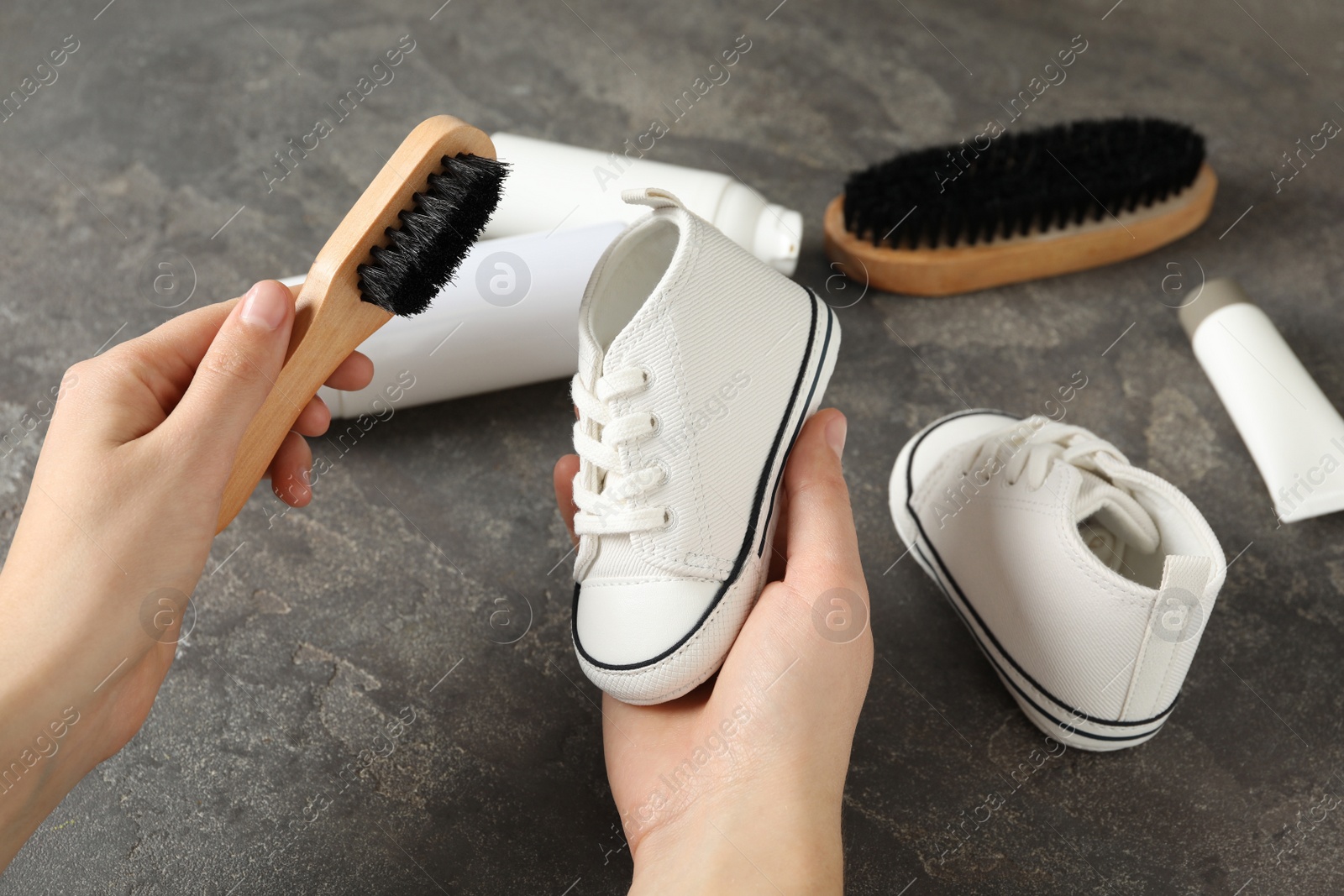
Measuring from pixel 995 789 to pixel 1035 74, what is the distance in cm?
134

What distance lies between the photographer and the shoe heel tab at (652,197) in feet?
3.16

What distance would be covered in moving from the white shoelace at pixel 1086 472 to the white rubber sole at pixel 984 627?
0.29 ft

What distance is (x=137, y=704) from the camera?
2.89 feet

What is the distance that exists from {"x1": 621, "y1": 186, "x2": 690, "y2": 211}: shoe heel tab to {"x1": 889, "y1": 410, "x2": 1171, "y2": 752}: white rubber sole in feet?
1.52

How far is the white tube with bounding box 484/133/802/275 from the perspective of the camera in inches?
51.7

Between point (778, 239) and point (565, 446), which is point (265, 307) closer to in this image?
point (565, 446)

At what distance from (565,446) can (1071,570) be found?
0.66 meters

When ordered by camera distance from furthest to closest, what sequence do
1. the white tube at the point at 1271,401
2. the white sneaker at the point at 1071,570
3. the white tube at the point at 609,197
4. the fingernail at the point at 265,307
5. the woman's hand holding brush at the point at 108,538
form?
the white tube at the point at 609,197 < the white tube at the point at 1271,401 < the white sneaker at the point at 1071,570 < the fingernail at the point at 265,307 < the woman's hand holding brush at the point at 108,538

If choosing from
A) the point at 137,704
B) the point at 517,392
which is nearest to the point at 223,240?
the point at 517,392

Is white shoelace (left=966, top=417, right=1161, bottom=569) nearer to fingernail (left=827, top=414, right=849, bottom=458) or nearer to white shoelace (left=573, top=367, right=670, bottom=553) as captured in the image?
fingernail (left=827, top=414, right=849, bottom=458)

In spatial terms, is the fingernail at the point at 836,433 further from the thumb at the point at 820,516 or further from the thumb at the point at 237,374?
the thumb at the point at 237,374

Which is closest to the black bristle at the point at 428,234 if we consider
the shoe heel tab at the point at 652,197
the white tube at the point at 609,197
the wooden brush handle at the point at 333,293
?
the wooden brush handle at the point at 333,293

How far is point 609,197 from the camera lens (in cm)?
137

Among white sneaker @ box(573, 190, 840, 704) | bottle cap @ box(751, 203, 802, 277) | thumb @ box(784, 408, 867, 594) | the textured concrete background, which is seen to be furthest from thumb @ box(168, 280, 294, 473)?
bottle cap @ box(751, 203, 802, 277)
